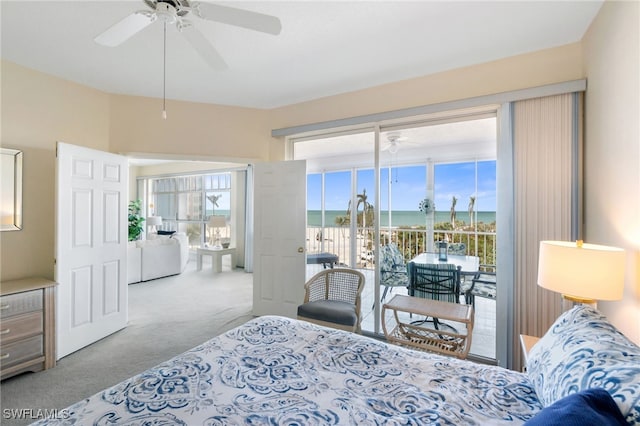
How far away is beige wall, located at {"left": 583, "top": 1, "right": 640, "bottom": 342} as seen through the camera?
1.51 meters

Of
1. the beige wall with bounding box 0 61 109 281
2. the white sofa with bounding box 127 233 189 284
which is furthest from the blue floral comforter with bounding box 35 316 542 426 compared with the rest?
the white sofa with bounding box 127 233 189 284

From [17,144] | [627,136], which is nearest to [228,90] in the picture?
[17,144]

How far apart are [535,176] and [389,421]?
2.31 m

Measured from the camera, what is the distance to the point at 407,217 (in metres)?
3.16

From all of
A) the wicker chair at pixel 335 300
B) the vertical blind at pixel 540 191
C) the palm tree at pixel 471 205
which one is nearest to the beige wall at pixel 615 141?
the vertical blind at pixel 540 191

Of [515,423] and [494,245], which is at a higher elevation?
[494,245]

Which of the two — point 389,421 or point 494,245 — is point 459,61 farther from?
point 389,421

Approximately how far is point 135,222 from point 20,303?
5955 millimetres

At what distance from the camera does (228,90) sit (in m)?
3.32

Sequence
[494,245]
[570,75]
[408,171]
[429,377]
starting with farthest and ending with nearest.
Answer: [408,171] < [494,245] < [570,75] < [429,377]

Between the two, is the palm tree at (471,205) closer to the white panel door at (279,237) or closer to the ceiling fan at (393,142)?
the ceiling fan at (393,142)

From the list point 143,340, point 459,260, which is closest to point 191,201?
point 143,340

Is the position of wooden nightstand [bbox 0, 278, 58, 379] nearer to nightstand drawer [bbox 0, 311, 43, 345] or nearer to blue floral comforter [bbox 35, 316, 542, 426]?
nightstand drawer [bbox 0, 311, 43, 345]

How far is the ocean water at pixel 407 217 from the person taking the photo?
9.23ft
